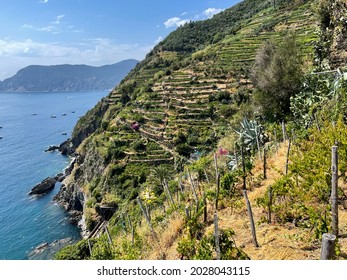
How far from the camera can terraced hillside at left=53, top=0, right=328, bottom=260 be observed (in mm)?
38031

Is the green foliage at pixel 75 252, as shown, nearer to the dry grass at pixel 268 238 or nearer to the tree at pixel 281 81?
the tree at pixel 281 81

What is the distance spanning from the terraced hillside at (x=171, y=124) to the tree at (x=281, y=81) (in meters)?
11.7

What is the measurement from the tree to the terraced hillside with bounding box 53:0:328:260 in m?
11.7

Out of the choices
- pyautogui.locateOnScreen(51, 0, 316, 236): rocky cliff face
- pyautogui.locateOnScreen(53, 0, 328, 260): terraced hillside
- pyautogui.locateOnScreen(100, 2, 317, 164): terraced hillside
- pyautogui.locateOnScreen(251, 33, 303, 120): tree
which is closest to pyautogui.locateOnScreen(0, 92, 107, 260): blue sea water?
pyautogui.locateOnScreen(51, 0, 316, 236): rocky cliff face

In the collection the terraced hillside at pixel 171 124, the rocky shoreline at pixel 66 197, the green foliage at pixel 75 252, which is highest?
the terraced hillside at pixel 171 124

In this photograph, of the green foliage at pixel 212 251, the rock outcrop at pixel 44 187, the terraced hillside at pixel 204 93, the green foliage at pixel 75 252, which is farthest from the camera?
the rock outcrop at pixel 44 187

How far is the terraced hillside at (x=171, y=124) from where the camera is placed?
3803 centimetres

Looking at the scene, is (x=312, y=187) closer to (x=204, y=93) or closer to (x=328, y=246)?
(x=328, y=246)

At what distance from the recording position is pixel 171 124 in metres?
44.2

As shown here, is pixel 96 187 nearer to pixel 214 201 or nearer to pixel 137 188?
pixel 137 188

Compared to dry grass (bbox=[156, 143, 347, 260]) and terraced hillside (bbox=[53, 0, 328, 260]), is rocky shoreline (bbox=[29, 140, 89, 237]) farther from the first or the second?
dry grass (bbox=[156, 143, 347, 260])

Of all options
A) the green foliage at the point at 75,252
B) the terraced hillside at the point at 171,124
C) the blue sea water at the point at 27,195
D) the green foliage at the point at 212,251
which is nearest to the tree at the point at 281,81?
the terraced hillside at the point at 171,124

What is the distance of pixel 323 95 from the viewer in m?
11.2
